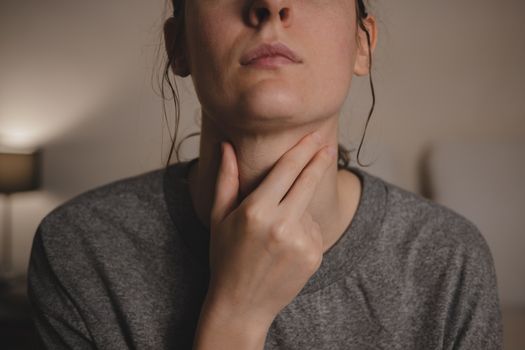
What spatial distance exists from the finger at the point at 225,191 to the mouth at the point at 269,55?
175 mm

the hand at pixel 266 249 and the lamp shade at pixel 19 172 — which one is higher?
the hand at pixel 266 249

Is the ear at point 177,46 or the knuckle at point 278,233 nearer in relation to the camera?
the knuckle at point 278,233

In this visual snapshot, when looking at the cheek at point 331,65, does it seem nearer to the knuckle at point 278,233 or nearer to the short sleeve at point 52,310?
the knuckle at point 278,233

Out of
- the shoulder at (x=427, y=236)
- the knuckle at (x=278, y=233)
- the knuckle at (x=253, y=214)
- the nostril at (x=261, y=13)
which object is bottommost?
the shoulder at (x=427, y=236)

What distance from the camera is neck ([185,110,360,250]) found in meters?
0.71

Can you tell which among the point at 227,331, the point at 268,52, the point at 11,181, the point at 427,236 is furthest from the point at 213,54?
the point at 11,181

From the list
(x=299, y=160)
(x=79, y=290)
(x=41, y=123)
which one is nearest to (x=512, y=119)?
(x=299, y=160)

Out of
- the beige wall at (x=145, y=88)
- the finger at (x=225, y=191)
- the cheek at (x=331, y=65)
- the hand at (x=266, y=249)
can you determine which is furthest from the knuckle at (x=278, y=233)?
the beige wall at (x=145, y=88)

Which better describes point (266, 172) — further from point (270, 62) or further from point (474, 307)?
point (474, 307)

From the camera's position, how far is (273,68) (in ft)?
2.15

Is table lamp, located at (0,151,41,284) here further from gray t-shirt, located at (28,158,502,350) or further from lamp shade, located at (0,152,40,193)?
gray t-shirt, located at (28,158,502,350)

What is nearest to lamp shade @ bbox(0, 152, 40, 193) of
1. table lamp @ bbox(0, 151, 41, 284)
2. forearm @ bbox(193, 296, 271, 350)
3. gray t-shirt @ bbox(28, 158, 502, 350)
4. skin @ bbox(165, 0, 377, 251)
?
table lamp @ bbox(0, 151, 41, 284)

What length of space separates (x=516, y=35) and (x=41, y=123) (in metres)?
2.81

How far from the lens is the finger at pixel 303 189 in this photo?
0.66m
